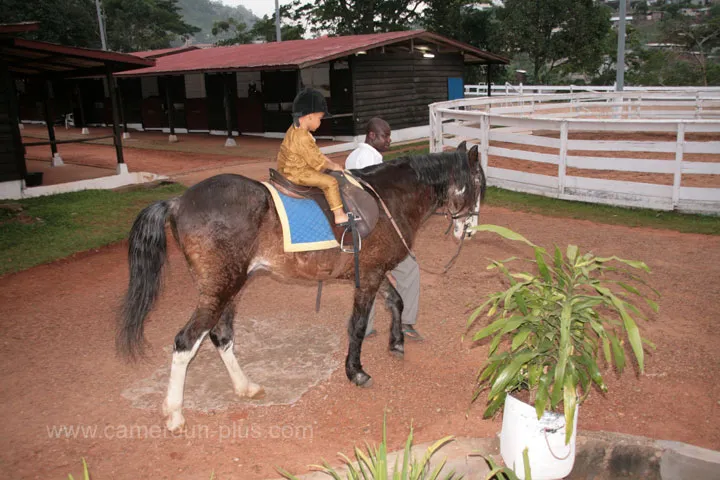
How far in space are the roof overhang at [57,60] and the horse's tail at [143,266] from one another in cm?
938

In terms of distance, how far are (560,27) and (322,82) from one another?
20.7 m

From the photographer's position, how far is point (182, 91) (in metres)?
26.8

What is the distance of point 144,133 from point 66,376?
950 inches

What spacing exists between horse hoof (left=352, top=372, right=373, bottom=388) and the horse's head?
164cm

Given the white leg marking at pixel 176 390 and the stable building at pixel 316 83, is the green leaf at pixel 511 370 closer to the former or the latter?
the white leg marking at pixel 176 390

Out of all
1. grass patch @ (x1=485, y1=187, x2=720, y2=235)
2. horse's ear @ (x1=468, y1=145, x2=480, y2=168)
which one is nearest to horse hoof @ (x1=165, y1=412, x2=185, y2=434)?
horse's ear @ (x1=468, y1=145, x2=480, y2=168)

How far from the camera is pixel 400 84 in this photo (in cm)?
2297

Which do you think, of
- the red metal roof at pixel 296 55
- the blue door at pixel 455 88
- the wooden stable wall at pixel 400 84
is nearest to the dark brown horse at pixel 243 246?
the red metal roof at pixel 296 55

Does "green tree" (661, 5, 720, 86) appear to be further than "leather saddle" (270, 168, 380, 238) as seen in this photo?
Yes

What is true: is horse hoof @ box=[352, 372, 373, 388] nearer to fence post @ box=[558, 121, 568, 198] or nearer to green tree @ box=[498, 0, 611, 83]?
fence post @ box=[558, 121, 568, 198]

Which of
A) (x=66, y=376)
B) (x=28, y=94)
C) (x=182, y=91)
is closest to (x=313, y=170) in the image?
(x=66, y=376)

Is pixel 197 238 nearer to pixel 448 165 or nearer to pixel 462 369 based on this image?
pixel 448 165

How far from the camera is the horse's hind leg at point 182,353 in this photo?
4.30 metres

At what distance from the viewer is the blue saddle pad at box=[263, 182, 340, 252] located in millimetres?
4531
